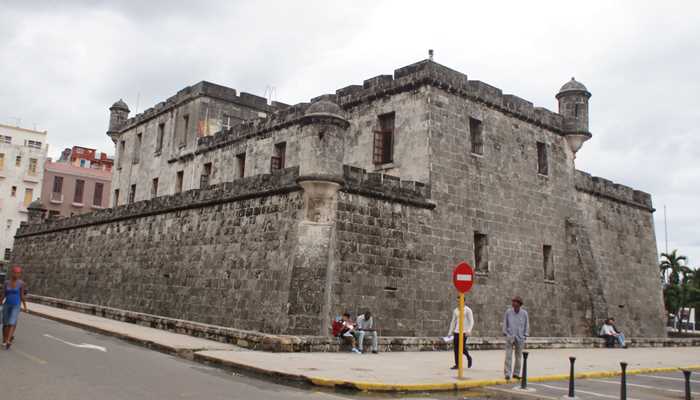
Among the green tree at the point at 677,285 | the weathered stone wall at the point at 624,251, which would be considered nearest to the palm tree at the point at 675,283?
the green tree at the point at 677,285

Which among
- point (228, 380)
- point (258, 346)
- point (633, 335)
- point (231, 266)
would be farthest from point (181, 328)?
point (633, 335)

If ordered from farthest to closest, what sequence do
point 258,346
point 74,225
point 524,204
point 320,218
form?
point 74,225
point 524,204
point 320,218
point 258,346

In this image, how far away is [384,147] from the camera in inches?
813

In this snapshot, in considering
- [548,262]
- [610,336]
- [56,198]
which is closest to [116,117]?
[56,198]

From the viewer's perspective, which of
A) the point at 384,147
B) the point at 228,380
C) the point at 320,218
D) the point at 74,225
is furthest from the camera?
the point at 74,225

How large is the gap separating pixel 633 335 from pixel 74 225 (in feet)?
88.2

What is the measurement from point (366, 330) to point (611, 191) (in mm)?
16945

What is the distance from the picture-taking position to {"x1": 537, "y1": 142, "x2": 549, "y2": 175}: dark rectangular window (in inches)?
921

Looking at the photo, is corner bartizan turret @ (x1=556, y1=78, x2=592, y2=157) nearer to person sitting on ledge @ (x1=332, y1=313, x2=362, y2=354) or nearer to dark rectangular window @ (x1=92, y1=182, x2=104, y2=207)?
person sitting on ledge @ (x1=332, y1=313, x2=362, y2=354)

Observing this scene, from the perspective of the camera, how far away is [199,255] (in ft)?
65.0

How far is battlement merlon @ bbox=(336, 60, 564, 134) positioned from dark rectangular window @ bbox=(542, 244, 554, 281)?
15.8 ft

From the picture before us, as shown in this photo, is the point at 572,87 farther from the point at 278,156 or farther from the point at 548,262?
the point at 278,156

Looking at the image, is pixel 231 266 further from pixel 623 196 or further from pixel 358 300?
pixel 623 196

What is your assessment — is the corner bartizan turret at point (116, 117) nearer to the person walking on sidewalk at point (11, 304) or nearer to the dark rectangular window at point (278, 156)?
the dark rectangular window at point (278, 156)
